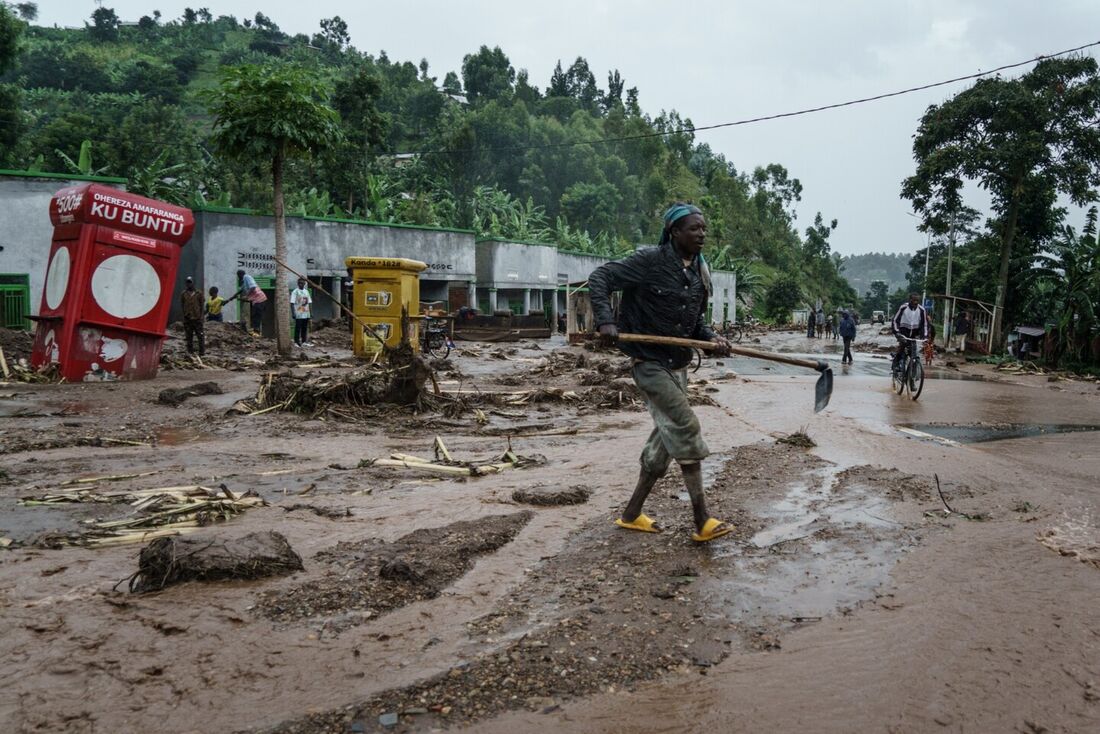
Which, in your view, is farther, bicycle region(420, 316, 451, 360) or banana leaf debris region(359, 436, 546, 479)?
bicycle region(420, 316, 451, 360)

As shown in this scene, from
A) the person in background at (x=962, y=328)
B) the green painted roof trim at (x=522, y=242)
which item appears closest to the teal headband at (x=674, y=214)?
the person in background at (x=962, y=328)

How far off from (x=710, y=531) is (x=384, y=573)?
1825mm

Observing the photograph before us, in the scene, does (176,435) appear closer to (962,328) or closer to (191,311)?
(191,311)

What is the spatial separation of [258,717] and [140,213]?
1195cm

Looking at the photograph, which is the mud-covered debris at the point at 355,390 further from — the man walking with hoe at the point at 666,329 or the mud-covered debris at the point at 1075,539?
the mud-covered debris at the point at 1075,539

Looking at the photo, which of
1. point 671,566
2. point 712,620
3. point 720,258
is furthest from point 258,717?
point 720,258

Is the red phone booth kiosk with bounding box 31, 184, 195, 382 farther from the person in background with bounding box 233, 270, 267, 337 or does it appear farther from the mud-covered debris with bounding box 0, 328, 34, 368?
the person in background with bounding box 233, 270, 267, 337

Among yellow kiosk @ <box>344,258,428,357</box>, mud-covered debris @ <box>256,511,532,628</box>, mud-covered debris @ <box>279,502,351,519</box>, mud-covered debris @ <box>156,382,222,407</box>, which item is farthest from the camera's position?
yellow kiosk @ <box>344,258,428,357</box>

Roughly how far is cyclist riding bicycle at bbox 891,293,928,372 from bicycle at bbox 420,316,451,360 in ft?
34.5

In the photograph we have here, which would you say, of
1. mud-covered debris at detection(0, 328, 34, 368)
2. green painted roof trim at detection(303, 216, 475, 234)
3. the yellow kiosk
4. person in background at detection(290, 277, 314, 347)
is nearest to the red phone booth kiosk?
mud-covered debris at detection(0, 328, 34, 368)

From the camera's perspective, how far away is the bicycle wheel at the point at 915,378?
14.2m

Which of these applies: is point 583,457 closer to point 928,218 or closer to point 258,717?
point 258,717

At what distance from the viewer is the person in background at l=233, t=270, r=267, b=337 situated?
22.7m

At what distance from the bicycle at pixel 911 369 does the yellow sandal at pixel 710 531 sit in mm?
10627
